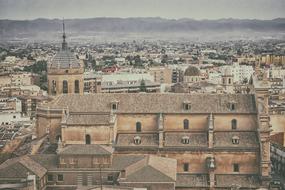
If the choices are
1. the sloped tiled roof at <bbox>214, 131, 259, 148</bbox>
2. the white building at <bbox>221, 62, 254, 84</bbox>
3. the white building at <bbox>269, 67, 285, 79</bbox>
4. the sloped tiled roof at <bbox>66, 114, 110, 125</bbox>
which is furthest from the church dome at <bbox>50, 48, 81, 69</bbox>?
the white building at <bbox>221, 62, 254, 84</bbox>

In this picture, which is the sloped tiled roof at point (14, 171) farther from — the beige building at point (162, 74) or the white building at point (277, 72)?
the beige building at point (162, 74)

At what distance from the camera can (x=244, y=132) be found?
45156 millimetres

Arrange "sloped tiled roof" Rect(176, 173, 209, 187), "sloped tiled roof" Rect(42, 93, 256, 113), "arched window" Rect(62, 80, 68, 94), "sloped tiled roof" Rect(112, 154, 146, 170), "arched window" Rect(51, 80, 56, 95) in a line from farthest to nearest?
"arched window" Rect(51, 80, 56, 95) < "arched window" Rect(62, 80, 68, 94) < "sloped tiled roof" Rect(42, 93, 256, 113) < "sloped tiled roof" Rect(176, 173, 209, 187) < "sloped tiled roof" Rect(112, 154, 146, 170)

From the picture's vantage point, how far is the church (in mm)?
41656

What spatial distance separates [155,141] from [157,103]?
122 inches

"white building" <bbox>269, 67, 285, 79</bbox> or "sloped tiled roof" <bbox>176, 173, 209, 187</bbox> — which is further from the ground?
"white building" <bbox>269, 67, 285, 79</bbox>

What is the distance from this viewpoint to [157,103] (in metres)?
46.1

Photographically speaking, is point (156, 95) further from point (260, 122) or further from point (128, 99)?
point (260, 122)

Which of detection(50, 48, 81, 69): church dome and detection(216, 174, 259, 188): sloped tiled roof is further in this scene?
detection(50, 48, 81, 69): church dome

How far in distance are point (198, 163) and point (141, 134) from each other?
488 centimetres

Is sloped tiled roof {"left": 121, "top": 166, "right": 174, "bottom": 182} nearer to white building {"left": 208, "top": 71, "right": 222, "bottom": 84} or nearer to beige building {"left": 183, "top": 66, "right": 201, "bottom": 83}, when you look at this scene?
white building {"left": 208, "top": 71, "right": 222, "bottom": 84}

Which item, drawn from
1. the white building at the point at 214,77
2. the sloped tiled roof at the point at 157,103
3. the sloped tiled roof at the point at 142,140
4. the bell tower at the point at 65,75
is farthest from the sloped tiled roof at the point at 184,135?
the white building at the point at 214,77

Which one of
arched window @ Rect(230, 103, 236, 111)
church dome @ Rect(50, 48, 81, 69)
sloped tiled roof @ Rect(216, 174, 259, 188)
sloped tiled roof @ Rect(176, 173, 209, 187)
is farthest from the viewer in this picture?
church dome @ Rect(50, 48, 81, 69)

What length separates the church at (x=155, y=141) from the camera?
137 ft
